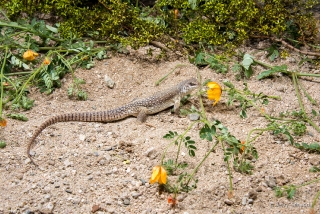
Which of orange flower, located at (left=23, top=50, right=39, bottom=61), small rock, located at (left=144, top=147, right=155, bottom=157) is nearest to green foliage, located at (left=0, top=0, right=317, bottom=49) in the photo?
orange flower, located at (left=23, top=50, right=39, bottom=61)

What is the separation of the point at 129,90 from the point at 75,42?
3.89 feet

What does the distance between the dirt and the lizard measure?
0.28 ft

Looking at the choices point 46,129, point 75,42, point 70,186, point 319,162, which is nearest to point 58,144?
point 46,129

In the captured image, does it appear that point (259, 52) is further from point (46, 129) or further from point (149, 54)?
point (46, 129)

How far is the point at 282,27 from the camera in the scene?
596cm

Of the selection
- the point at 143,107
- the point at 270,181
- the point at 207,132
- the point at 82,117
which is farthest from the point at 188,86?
the point at 270,181

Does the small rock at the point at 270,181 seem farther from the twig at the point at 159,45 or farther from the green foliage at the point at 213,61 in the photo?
the twig at the point at 159,45

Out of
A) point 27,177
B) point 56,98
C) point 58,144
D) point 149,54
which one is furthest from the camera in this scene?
point 149,54

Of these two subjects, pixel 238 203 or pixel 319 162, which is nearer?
pixel 238 203

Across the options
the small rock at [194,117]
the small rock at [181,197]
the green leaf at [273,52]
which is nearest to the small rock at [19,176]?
the small rock at [181,197]

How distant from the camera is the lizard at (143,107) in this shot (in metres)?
5.27

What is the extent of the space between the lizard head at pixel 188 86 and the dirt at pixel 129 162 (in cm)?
24

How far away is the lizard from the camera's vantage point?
527cm

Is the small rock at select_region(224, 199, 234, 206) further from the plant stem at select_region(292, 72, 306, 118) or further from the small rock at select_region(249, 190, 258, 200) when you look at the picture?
the plant stem at select_region(292, 72, 306, 118)
